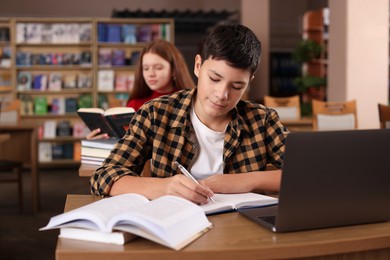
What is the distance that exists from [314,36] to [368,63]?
6.21 meters

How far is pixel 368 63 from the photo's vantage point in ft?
20.6

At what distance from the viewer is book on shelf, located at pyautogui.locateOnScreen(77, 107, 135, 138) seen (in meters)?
2.96

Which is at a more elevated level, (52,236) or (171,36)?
Result: (171,36)

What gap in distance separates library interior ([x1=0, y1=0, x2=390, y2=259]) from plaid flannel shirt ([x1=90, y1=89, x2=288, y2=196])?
0.26m

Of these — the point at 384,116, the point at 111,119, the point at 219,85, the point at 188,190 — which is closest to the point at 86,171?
the point at 111,119

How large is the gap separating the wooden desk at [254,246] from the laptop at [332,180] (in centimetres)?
3

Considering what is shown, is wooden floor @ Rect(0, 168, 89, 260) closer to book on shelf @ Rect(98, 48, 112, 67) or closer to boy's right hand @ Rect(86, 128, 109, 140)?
boy's right hand @ Rect(86, 128, 109, 140)

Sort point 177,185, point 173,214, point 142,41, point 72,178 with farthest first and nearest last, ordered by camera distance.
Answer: point 142,41 < point 72,178 < point 177,185 < point 173,214

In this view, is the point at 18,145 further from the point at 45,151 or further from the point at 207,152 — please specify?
the point at 207,152

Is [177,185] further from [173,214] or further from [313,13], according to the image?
[313,13]

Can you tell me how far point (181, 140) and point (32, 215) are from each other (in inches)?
154

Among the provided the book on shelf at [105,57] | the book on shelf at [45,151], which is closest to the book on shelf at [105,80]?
the book on shelf at [105,57]

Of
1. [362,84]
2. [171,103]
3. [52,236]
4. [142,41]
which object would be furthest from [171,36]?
[171,103]

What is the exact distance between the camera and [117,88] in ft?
27.0
